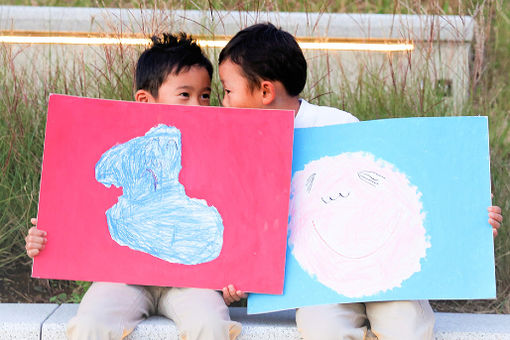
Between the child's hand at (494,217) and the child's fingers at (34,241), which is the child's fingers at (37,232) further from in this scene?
the child's hand at (494,217)

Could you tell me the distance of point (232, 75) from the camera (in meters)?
2.60

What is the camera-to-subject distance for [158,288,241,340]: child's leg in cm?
215

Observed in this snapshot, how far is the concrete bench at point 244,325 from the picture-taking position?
2293mm

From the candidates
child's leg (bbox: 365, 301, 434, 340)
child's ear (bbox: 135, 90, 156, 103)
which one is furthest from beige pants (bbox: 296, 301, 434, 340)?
child's ear (bbox: 135, 90, 156, 103)

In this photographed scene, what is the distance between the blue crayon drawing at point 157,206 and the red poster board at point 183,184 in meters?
0.02

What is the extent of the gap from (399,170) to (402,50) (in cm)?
149

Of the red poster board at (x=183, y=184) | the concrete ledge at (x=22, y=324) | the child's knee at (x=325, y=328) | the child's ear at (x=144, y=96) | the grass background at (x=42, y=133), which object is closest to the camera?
the child's knee at (x=325, y=328)

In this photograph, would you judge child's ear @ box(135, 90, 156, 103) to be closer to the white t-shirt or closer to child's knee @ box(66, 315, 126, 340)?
the white t-shirt

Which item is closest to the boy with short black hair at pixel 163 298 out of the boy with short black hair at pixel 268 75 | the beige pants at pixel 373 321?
the boy with short black hair at pixel 268 75

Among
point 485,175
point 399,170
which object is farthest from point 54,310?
point 485,175

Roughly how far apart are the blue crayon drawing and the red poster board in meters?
0.02

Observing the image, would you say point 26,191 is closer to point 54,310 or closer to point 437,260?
point 54,310

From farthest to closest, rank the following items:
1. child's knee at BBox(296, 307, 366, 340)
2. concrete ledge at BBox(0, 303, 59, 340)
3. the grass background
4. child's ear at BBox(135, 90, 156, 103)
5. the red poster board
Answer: the grass background < child's ear at BBox(135, 90, 156, 103) < concrete ledge at BBox(0, 303, 59, 340) < the red poster board < child's knee at BBox(296, 307, 366, 340)

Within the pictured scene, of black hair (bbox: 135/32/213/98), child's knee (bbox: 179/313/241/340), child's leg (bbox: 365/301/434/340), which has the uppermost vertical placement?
black hair (bbox: 135/32/213/98)
